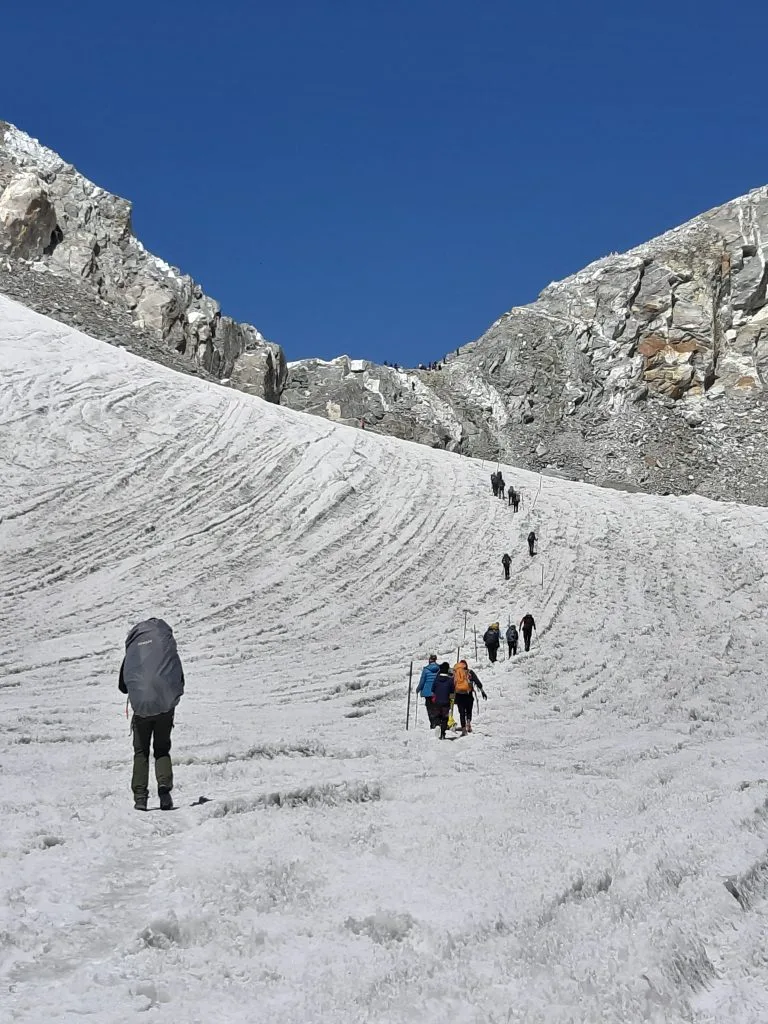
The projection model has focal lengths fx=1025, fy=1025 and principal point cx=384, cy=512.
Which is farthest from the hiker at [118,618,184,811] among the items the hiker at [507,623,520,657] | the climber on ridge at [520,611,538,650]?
the climber on ridge at [520,611,538,650]

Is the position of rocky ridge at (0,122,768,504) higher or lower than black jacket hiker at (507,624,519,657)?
higher

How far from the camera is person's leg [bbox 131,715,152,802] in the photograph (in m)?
A: 9.59

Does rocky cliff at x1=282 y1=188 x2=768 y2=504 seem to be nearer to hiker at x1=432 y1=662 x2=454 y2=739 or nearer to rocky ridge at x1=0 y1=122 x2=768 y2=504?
rocky ridge at x1=0 y1=122 x2=768 y2=504

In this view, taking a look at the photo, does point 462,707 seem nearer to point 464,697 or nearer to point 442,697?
point 464,697

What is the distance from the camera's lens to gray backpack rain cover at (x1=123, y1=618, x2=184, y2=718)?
10.1 metres

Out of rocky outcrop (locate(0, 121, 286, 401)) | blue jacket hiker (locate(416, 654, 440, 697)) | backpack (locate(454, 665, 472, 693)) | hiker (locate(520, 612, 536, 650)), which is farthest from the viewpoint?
rocky outcrop (locate(0, 121, 286, 401))

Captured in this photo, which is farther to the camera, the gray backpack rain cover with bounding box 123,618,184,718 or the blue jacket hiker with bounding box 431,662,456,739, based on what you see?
the blue jacket hiker with bounding box 431,662,456,739

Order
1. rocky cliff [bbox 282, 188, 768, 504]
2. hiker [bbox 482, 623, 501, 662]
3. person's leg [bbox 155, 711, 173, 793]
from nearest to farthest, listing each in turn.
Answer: person's leg [bbox 155, 711, 173, 793]
hiker [bbox 482, 623, 501, 662]
rocky cliff [bbox 282, 188, 768, 504]

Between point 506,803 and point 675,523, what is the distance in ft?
139

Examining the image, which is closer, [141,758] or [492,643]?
[141,758]

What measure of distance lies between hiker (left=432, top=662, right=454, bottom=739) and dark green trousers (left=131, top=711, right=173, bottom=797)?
904 centimetres

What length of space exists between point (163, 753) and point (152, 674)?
0.78m

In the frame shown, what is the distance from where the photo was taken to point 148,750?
32.5ft

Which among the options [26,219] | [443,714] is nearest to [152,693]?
[443,714]
